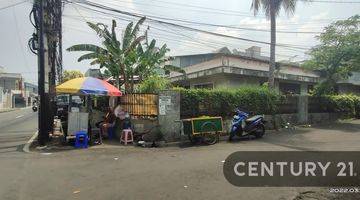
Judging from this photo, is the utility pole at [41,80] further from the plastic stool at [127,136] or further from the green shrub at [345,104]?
the green shrub at [345,104]

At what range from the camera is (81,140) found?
14.2 meters

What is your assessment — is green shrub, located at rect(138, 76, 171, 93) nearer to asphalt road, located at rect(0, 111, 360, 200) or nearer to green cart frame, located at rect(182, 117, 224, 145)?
green cart frame, located at rect(182, 117, 224, 145)

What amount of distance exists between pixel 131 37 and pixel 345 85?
827 inches

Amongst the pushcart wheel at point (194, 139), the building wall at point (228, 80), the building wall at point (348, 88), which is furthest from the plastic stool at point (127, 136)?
the building wall at point (348, 88)

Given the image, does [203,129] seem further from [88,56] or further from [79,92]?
[88,56]

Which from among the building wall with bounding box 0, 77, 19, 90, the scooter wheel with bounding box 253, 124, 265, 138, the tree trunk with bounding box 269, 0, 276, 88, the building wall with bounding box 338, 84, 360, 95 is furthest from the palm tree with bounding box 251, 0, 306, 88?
the building wall with bounding box 0, 77, 19, 90

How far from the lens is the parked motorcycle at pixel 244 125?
15.5 meters

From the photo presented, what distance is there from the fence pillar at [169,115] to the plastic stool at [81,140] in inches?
113

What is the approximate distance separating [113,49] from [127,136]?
4.77m

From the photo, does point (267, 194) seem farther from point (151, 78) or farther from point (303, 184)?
point (151, 78)

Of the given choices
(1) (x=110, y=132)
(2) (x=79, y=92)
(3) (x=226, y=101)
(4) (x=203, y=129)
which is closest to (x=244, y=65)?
(3) (x=226, y=101)

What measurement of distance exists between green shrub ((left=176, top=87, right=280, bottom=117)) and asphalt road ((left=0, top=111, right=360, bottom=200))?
2.68m

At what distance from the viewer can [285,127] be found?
66.7 ft

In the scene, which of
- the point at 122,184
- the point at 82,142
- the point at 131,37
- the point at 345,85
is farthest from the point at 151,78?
the point at 345,85
